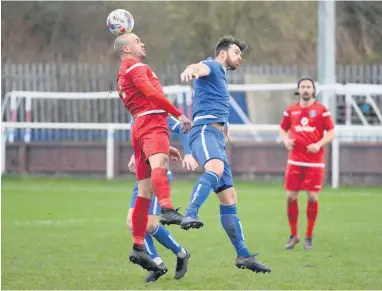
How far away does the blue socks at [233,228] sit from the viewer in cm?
1106

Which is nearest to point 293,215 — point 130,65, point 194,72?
point 130,65

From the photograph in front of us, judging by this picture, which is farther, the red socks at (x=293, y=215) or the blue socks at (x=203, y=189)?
the red socks at (x=293, y=215)

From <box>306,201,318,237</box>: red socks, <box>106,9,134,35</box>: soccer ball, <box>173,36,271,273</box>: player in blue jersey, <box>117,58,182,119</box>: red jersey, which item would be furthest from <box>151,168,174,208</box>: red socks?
<box>306,201,318,237</box>: red socks

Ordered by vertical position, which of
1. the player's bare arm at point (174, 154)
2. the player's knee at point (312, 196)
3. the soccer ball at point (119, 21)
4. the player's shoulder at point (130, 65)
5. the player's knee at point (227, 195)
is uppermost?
the soccer ball at point (119, 21)

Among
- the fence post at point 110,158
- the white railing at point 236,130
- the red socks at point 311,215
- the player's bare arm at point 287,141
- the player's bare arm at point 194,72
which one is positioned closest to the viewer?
the player's bare arm at point 194,72

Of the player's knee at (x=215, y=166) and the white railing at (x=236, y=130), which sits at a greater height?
the player's knee at (x=215, y=166)

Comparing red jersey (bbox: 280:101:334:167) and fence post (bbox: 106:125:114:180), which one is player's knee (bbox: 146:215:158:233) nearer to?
red jersey (bbox: 280:101:334:167)

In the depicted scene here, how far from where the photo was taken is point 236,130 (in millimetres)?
26031

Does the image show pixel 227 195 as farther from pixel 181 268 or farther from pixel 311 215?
pixel 311 215

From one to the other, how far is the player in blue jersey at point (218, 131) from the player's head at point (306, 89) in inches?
147

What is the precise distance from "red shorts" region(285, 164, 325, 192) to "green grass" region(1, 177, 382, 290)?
703 millimetres

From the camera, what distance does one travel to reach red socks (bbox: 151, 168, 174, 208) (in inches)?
419

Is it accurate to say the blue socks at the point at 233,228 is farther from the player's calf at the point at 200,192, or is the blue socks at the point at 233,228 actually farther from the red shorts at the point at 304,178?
the red shorts at the point at 304,178

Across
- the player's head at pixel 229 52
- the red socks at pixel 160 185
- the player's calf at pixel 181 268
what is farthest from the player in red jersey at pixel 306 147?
the red socks at pixel 160 185
